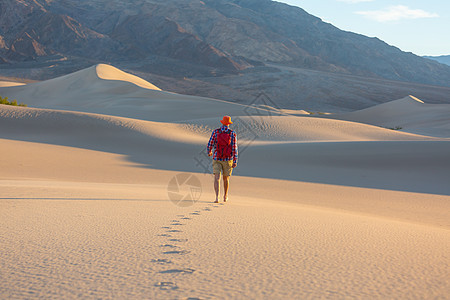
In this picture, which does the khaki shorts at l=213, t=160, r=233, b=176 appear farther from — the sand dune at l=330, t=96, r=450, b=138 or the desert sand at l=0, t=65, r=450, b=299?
the sand dune at l=330, t=96, r=450, b=138

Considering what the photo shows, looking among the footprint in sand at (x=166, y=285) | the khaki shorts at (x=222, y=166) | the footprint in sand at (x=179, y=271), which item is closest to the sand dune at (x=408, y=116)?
the khaki shorts at (x=222, y=166)

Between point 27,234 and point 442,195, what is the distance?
10636mm

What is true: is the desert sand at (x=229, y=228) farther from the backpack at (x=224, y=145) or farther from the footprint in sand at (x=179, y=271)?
the backpack at (x=224, y=145)

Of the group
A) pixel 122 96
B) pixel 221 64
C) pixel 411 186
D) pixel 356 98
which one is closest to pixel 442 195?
pixel 411 186

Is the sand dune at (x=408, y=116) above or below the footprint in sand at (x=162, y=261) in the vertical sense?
above

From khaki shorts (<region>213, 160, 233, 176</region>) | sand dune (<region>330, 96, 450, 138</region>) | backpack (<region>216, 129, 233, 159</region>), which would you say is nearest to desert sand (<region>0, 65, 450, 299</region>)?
khaki shorts (<region>213, 160, 233, 176</region>)

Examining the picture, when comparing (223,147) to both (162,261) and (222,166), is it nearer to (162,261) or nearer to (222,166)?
(222,166)

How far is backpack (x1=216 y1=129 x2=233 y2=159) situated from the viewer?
23.5ft

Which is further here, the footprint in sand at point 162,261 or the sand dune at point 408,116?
the sand dune at point 408,116

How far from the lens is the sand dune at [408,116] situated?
1666 inches

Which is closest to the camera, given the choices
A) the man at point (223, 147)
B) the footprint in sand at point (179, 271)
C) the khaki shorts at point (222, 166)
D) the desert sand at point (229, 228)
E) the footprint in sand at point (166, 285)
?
the footprint in sand at point (166, 285)

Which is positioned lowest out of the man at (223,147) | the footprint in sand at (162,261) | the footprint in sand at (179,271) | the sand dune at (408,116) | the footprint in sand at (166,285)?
the footprint in sand at (166,285)

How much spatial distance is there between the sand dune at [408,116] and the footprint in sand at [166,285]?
39.6 metres

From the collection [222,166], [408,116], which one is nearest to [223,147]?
[222,166]
